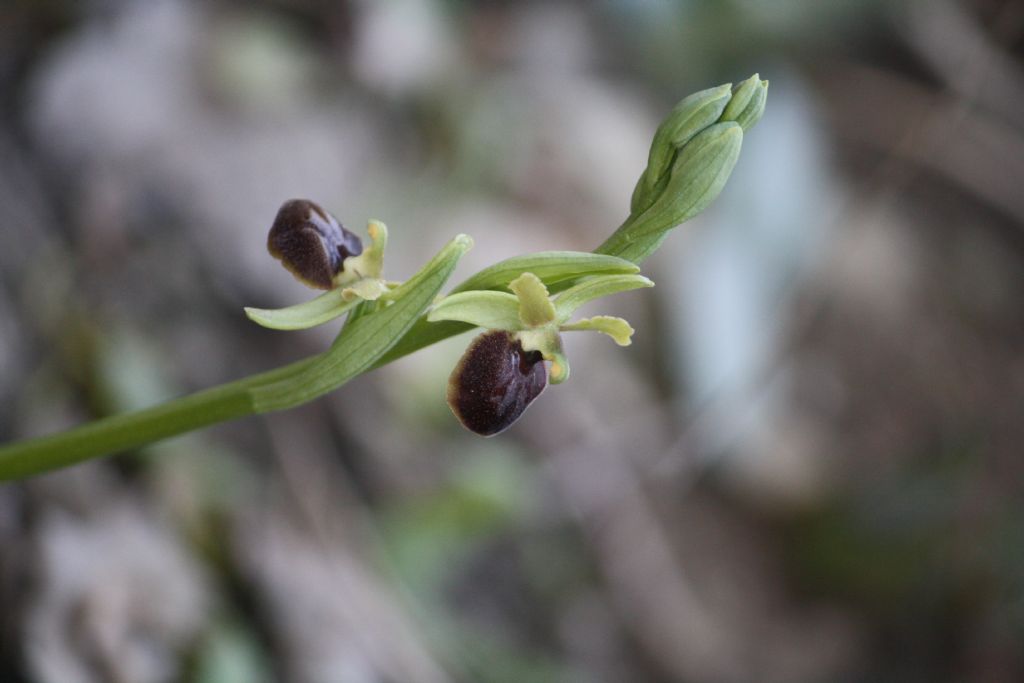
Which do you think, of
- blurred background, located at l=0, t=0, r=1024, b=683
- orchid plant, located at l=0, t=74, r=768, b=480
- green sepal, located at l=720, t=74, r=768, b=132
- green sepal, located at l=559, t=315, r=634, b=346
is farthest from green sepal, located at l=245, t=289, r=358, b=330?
blurred background, located at l=0, t=0, r=1024, b=683

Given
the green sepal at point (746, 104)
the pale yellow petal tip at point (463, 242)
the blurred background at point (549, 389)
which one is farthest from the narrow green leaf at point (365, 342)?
the blurred background at point (549, 389)

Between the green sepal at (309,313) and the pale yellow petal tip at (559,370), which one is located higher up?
the green sepal at (309,313)

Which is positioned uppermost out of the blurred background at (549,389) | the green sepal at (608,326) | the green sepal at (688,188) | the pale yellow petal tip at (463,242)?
the blurred background at (549,389)

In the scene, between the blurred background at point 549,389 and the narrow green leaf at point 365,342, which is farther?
the blurred background at point 549,389

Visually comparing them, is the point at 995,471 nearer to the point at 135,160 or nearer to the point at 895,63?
the point at 895,63

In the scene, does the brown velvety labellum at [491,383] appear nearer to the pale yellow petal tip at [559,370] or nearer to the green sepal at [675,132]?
the pale yellow petal tip at [559,370]

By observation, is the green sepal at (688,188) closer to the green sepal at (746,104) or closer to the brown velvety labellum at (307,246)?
the green sepal at (746,104)

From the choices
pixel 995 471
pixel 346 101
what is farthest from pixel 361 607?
pixel 995 471
